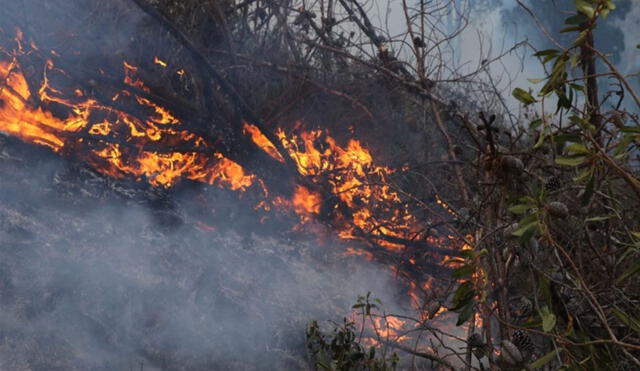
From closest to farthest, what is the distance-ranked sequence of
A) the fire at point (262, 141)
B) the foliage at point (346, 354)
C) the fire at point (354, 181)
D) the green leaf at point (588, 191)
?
the green leaf at point (588, 191), the foliage at point (346, 354), the fire at point (262, 141), the fire at point (354, 181)

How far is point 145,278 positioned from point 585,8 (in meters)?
2.84

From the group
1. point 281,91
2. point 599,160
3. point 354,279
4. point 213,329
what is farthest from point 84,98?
point 599,160

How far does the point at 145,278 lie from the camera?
3.22 m

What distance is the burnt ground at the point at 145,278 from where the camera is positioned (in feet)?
8.98

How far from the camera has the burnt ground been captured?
2736 mm

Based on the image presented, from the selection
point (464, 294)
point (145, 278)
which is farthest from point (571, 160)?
point (145, 278)

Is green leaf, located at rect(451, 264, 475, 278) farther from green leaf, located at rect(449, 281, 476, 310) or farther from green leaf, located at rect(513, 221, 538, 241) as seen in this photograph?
green leaf, located at rect(513, 221, 538, 241)

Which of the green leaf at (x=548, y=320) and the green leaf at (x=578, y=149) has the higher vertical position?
the green leaf at (x=578, y=149)

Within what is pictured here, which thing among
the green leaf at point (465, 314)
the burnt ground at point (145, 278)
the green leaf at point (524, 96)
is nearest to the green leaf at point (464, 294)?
the green leaf at point (465, 314)

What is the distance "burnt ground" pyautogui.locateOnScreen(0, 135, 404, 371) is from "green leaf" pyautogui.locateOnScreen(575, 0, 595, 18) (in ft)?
8.26

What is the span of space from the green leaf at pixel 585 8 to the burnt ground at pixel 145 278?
8.26 ft

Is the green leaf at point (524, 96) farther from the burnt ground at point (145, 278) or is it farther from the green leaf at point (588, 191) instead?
the burnt ground at point (145, 278)

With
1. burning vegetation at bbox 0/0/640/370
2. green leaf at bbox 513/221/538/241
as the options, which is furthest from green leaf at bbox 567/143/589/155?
burning vegetation at bbox 0/0/640/370

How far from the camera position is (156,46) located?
456 cm
